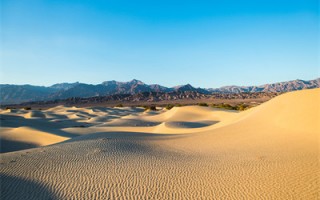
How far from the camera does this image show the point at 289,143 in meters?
12.1

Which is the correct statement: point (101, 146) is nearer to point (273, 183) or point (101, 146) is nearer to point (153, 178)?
point (153, 178)

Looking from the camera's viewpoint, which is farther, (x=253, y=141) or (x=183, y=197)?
(x=253, y=141)

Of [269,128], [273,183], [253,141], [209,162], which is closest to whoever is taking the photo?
[273,183]

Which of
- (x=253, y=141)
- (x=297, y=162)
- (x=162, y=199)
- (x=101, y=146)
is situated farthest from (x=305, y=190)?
(x=101, y=146)

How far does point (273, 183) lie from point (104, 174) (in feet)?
17.1

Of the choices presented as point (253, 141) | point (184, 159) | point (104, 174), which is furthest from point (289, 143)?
point (104, 174)

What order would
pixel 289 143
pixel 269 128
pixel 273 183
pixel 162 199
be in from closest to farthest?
pixel 162 199
pixel 273 183
pixel 289 143
pixel 269 128

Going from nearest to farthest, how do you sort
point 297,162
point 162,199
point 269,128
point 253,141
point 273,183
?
point 162,199 → point 273,183 → point 297,162 → point 253,141 → point 269,128

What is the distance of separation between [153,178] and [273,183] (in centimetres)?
353

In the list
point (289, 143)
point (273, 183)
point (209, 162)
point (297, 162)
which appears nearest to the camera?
Result: point (273, 183)

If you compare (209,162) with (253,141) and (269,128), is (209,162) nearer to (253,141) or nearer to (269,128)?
(253,141)

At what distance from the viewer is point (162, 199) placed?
6.86m

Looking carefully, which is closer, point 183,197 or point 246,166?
point 183,197

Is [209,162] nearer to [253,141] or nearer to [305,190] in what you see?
[305,190]
